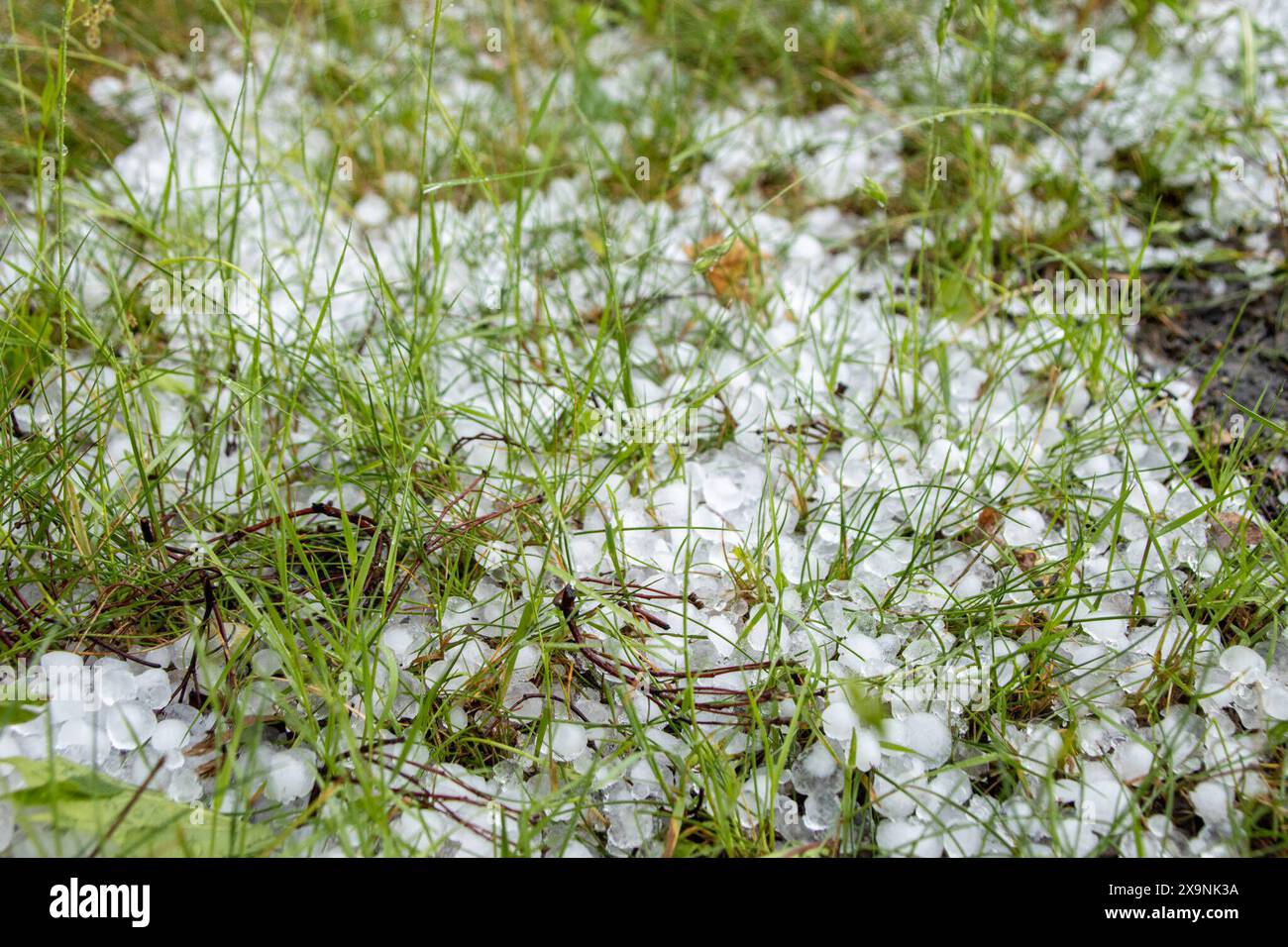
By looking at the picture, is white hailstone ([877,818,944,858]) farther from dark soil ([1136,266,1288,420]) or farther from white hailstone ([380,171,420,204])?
white hailstone ([380,171,420,204])

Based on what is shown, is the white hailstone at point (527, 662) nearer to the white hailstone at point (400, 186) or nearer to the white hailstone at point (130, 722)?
the white hailstone at point (130, 722)

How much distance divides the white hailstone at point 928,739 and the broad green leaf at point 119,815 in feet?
3.08

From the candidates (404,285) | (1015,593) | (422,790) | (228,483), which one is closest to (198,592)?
(228,483)

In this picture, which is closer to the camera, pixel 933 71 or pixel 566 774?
pixel 566 774

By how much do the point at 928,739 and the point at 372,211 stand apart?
1.92m

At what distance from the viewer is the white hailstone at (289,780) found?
145 cm

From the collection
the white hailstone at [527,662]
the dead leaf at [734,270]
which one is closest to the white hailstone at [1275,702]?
the white hailstone at [527,662]

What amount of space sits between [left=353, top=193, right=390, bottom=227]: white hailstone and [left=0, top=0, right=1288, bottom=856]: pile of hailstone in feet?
0.36

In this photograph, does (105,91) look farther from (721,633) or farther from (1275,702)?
(1275,702)

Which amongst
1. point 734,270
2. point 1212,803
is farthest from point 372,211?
point 1212,803

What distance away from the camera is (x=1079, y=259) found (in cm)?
244

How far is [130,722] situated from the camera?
4.94 feet
